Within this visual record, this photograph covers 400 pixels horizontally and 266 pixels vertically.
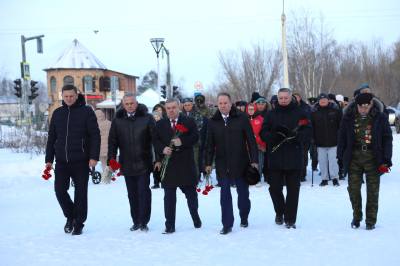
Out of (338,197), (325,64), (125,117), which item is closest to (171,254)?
(125,117)

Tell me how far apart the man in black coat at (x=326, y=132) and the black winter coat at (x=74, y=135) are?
18.7ft

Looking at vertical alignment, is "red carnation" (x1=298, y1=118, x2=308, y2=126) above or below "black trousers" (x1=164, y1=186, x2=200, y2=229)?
above

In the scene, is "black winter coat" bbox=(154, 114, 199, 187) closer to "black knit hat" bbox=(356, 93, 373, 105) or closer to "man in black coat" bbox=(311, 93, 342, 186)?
"black knit hat" bbox=(356, 93, 373, 105)

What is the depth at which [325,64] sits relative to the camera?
157 feet

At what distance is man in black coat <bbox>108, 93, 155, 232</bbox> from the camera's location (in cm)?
722

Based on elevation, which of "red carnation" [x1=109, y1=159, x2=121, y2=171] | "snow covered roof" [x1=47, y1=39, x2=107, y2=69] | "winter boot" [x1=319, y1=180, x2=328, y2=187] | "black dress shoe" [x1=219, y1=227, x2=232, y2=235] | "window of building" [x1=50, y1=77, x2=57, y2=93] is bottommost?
"winter boot" [x1=319, y1=180, x2=328, y2=187]

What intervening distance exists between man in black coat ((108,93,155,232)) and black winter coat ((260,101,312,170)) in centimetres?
166

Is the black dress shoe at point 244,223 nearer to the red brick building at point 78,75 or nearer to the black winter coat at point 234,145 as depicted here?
the black winter coat at point 234,145

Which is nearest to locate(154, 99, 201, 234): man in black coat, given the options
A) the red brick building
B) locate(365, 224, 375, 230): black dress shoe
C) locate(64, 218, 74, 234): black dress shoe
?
locate(64, 218, 74, 234): black dress shoe

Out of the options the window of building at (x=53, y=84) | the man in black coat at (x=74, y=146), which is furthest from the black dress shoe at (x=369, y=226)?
the window of building at (x=53, y=84)

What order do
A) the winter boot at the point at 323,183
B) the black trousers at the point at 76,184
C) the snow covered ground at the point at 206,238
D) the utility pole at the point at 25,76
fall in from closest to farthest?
the snow covered ground at the point at 206,238
the black trousers at the point at 76,184
the winter boot at the point at 323,183
the utility pole at the point at 25,76

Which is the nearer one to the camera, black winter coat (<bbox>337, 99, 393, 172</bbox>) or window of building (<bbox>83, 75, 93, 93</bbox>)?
black winter coat (<bbox>337, 99, 393, 172</bbox>)

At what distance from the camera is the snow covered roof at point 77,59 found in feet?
199

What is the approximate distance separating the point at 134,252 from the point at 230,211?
1.46 m
